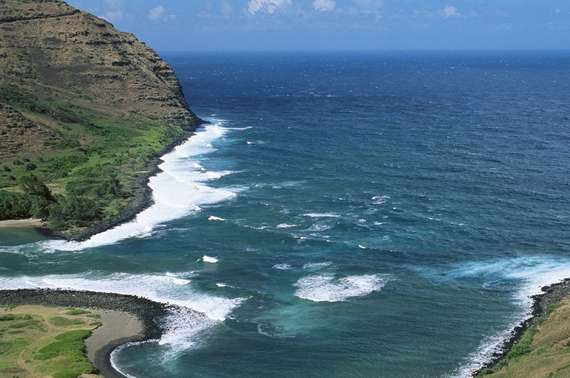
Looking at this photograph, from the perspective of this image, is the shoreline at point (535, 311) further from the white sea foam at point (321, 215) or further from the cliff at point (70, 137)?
the cliff at point (70, 137)

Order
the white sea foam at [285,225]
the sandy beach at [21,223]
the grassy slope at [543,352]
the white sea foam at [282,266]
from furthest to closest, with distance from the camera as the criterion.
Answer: the sandy beach at [21,223] → the white sea foam at [285,225] → the white sea foam at [282,266] → the grassy slope at [543,352]

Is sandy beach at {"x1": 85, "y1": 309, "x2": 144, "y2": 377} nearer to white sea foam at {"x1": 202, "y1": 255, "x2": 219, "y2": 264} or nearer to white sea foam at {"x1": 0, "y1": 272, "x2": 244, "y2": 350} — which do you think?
white sea foam at {"x1": 0, "y1": 272, "x2": 244, "y2": 350}

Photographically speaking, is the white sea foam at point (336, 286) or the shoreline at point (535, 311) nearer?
the shoreline at point (535, 311)

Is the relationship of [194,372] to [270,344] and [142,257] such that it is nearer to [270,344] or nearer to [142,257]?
[270,344]

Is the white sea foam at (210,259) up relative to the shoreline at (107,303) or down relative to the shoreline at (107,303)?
up

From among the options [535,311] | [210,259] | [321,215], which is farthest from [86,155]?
[535,311]

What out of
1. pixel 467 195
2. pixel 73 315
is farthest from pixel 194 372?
pixel 467 195

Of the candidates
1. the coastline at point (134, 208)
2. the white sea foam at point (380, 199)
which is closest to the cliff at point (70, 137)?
the coastline at point (134, 208)
